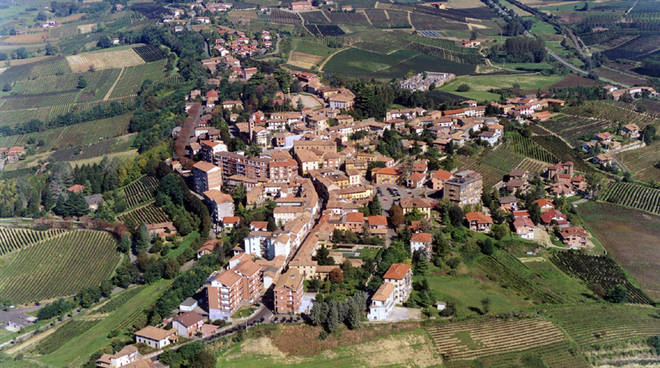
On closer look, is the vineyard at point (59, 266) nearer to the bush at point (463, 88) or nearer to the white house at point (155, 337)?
the white house at point (155, 337)

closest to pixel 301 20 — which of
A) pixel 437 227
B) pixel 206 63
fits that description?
pixel 206 63

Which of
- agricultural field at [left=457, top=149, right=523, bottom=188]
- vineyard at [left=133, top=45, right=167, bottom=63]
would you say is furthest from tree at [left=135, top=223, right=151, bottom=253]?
vineyard at [left=133, top=45, right=167, bottom=63]

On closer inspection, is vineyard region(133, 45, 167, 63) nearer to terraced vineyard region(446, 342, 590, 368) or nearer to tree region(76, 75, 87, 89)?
tree region(76, 75, 87, 89)

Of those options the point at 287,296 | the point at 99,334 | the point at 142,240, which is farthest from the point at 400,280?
the point at 142,240

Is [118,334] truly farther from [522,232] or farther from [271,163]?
[522,232]

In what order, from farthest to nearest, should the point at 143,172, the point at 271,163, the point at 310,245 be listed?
the point at 143,172, the point at 271,163, the point at 310,245

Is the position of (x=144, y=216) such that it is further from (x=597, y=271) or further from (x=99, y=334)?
(x=597, y=271)
